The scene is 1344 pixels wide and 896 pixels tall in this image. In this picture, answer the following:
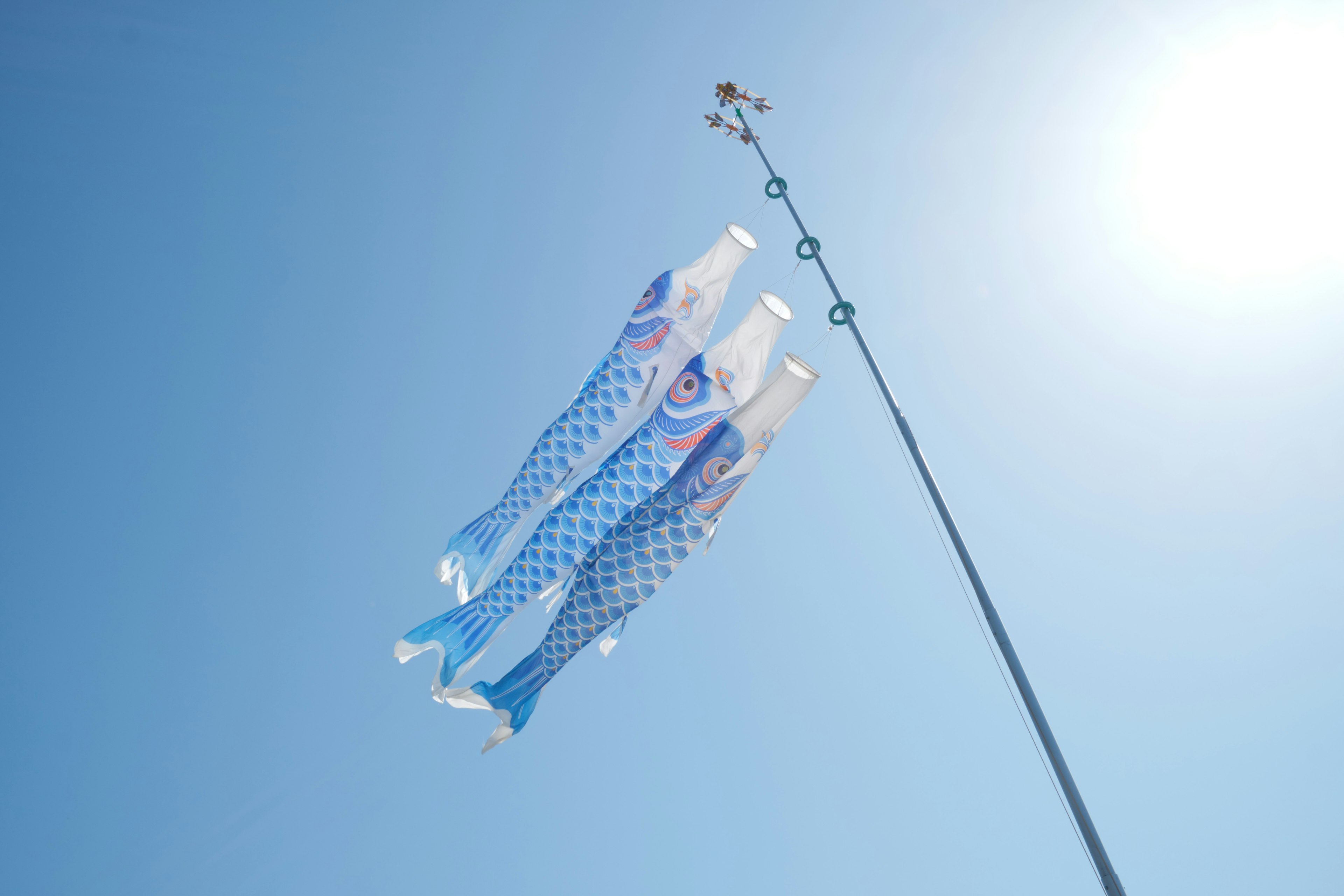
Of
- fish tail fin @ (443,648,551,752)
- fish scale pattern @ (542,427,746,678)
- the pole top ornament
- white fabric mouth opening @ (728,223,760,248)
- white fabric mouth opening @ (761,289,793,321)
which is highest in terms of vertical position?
the pole top ornament

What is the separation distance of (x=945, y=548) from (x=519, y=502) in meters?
4.22

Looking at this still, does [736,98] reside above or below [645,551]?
above

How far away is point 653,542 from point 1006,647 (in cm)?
272

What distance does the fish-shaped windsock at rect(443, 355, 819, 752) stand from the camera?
509cm

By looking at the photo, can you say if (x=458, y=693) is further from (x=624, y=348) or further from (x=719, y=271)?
(x=719, y=271)

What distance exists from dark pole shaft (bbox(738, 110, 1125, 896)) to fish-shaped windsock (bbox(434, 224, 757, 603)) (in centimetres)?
161

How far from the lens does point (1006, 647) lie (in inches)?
129

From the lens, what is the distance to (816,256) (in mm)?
5309

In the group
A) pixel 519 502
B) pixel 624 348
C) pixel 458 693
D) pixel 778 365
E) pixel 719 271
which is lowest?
pixel 458 693

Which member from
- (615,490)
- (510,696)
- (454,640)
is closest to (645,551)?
(615,490)

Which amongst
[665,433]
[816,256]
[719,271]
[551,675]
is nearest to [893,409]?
[816,256]

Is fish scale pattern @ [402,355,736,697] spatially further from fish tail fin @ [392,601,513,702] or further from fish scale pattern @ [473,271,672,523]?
fish scale pattern @ [473,271,672,523]

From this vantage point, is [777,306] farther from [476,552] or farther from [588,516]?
[476,552]

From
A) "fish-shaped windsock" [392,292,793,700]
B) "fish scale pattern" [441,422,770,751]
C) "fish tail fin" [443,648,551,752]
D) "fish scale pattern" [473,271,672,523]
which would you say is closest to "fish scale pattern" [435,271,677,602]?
"fish scale pattern" [473,271,672,523]
